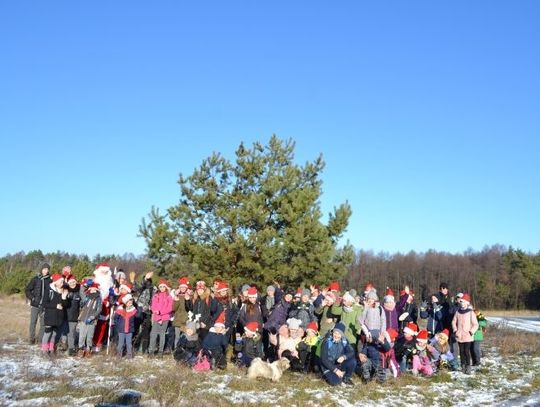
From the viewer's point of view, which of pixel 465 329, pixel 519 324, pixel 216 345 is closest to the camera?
pixel 216 345

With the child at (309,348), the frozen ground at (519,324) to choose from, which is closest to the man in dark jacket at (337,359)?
the child at (309,348)

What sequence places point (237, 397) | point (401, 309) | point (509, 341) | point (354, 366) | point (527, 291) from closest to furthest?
point (237, 397), point (354, 366), point (401, 309), point (509, 341), point (527, 291)

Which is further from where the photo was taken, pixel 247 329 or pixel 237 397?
pixel 247 329

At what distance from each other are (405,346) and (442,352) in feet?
4.26

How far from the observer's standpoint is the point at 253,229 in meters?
17.2

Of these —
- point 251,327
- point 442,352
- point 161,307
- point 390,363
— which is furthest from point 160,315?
point 442,352

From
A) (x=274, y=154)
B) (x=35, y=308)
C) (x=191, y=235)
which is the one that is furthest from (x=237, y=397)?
(x=274, y=154)

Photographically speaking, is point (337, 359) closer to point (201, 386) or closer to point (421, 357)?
point (421, 357)

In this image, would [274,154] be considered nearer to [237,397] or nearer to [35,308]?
[35,308]

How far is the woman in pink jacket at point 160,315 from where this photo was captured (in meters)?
10.4

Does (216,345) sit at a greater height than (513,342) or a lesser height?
greater

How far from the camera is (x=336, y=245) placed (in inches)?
718

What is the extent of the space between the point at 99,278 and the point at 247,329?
402 cm

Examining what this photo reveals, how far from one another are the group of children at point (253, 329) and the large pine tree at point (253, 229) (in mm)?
5306
